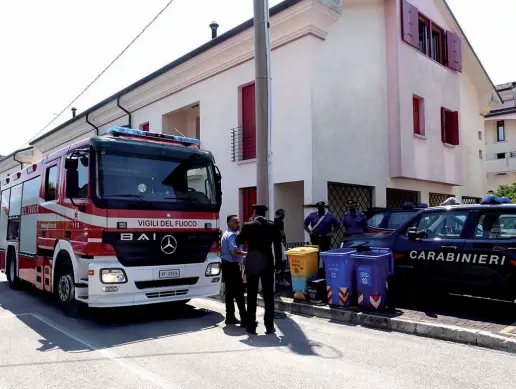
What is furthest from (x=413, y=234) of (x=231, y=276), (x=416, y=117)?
(x=416, y=117)

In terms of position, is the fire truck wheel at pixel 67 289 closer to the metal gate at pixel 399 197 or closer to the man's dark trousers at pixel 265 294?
the man's dark trousers at pixel 265 294

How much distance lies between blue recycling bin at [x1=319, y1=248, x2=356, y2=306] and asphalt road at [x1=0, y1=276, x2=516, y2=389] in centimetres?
58

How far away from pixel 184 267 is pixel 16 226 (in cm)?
536

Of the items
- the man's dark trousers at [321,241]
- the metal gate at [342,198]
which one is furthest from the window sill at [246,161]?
the man's dark trousers at [321,241]

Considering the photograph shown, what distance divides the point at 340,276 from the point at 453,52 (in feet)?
40.5

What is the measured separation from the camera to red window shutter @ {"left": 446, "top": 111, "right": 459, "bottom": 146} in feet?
52.9

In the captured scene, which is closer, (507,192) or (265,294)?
(265,294)

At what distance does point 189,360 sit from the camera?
5.14 m

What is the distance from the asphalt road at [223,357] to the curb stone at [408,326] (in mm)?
173

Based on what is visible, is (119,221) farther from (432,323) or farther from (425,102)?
(425,102)

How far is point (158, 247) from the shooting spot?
7.05 m

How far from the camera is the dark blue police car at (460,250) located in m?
6.61

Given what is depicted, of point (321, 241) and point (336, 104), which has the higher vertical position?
point (336, 104)

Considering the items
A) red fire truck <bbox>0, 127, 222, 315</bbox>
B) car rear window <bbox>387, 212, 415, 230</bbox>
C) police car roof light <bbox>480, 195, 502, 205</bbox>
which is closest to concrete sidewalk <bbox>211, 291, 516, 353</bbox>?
police car roof light <bbox>480, 195, 502, 205</bbox>
